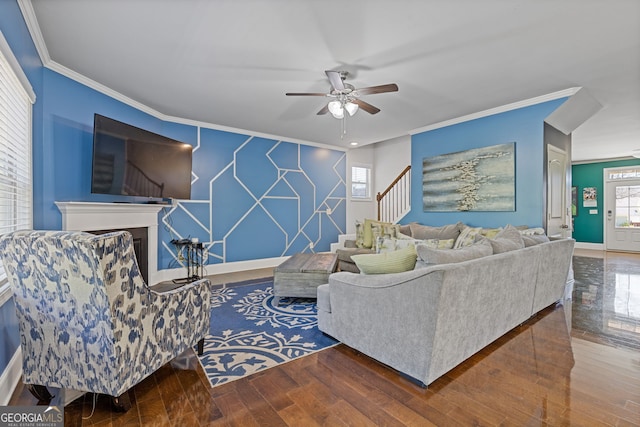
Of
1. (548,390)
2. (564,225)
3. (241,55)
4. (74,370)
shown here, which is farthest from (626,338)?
(241,55)

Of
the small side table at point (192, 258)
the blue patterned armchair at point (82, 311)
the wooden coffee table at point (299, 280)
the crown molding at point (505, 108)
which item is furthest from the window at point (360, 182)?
the blue patterned armchair at point (82, 311)

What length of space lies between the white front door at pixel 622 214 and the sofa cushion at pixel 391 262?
29.7ft

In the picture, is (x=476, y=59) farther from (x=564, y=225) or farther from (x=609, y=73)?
(x=564, y=225)

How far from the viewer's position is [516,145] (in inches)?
163

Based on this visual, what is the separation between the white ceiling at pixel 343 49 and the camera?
7.17 feet

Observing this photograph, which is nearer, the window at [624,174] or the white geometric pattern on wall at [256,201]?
the white geometric pattern on wall at [256,201]

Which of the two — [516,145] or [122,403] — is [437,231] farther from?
[122,403]

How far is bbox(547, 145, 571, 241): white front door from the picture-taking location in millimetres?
4094

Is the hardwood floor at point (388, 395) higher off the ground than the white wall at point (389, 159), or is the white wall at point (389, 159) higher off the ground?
the white wall at point (389, 159)

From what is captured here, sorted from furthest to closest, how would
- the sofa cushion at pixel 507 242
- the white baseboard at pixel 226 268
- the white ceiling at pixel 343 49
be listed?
the white baseboard at pixel 226 268 → the sofa cushion at pixel 507 242 → the white ceiling at pixel 343 49

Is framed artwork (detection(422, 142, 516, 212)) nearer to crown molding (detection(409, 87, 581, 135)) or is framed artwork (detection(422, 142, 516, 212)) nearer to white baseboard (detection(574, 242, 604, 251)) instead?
crown molding (detection(409, 87, 581, 135))

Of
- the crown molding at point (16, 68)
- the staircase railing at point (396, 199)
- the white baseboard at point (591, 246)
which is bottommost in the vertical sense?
the white baseboard at point (591, 246)

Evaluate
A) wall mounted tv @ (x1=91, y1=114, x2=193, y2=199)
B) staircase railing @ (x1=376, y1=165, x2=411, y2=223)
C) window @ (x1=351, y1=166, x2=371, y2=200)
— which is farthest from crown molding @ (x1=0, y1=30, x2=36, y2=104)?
window @ (x1=351, y1=166, x2=371, y2=200)

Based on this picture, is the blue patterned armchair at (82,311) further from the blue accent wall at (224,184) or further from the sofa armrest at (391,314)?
the blue accent wall at (224,184)
